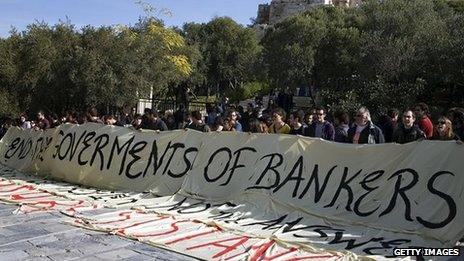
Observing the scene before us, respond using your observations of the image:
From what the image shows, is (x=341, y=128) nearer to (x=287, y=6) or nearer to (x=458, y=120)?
(x=458, y=120)

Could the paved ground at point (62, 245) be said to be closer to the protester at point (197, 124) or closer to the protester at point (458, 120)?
the protester at point (197, 124)

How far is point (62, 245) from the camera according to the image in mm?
6109

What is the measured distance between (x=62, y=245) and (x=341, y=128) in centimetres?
485

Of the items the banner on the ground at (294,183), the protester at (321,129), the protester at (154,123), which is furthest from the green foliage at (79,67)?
the protester at (321,129)

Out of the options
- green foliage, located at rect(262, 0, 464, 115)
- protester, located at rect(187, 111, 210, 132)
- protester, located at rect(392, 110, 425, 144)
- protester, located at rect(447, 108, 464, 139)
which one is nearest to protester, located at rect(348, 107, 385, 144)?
protester, located at rect(392, 110, 425, 144)

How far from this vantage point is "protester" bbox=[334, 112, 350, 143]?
881cm

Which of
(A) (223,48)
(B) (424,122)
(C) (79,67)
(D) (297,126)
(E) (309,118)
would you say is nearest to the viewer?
(B) (424,122)

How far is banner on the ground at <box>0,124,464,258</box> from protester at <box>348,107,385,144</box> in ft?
2.10

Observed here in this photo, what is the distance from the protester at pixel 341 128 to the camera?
8812mm

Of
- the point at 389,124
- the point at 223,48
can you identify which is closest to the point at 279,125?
the point at 389,124

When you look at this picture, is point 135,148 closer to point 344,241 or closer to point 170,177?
point 170,177

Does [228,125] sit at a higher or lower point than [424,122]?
lower

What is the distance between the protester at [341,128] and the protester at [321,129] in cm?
13

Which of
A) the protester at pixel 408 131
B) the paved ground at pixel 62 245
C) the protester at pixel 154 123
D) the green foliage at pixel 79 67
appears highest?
the green foliage at pixel 79 67
